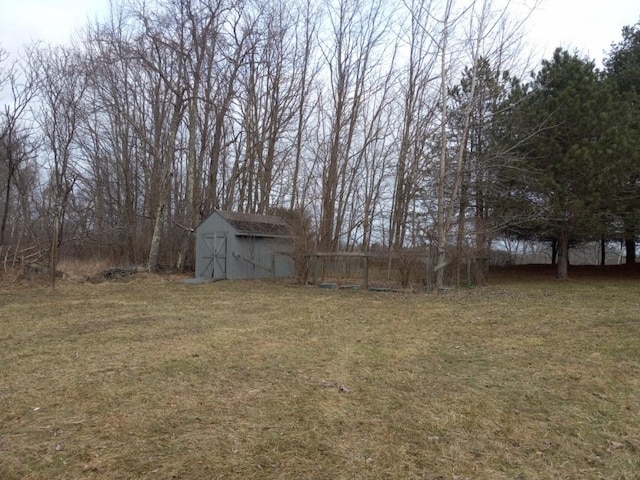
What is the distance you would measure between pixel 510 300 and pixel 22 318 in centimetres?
1012

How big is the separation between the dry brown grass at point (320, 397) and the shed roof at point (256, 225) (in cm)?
922

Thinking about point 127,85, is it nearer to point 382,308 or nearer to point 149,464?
point 382,308

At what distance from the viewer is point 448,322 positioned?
833cm

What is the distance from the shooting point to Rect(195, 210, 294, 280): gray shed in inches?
696

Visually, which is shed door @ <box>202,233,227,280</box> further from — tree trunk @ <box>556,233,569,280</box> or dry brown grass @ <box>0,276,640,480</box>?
tree trunk @ <box>556,233,569,280</box>

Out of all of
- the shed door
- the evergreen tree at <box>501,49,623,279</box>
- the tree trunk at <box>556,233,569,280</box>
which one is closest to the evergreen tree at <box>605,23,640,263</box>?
the evergreen tree at <box>501,49,623,279</box>

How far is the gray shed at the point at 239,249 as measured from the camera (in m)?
17.7

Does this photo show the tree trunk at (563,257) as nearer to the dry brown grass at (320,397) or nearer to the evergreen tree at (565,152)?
the evergreen tree at (565,152)

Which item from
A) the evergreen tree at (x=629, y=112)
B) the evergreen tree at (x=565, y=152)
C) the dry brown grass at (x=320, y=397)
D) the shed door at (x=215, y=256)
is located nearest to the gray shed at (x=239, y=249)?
the shed door at (x=215, y=256)

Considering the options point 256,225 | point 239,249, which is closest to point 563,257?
point 256,225

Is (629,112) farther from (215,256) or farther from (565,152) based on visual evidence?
(215,256)

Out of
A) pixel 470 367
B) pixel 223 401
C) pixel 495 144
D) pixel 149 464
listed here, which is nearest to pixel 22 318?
pixel 223 401

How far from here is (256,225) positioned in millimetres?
18406

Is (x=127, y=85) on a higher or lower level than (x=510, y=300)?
higher
